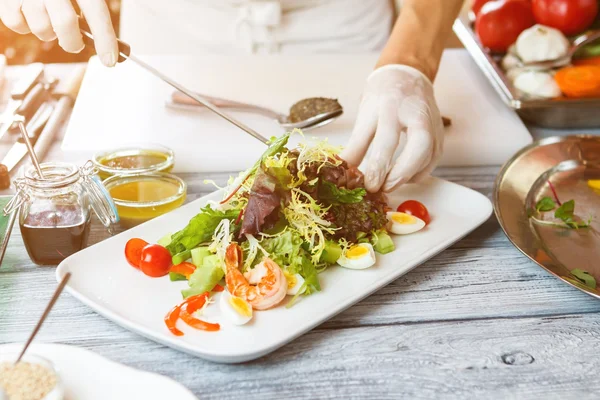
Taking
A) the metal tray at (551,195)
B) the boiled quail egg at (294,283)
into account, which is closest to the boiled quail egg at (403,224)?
the metal tray at (551,195)

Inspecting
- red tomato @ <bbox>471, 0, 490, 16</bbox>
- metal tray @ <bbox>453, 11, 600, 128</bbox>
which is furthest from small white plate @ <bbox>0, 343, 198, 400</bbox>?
red tomato @ <bbox>471, 0, 490, 16</bbox>

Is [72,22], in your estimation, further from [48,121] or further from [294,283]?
[294,283]

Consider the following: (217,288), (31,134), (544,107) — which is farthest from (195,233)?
→ (544,107)

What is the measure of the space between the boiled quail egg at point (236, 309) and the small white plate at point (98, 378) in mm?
242

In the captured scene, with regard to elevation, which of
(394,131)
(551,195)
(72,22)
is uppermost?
(72,22)

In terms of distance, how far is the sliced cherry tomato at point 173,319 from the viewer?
140 centimetres

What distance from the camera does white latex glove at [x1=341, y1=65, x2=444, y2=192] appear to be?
1908 mm

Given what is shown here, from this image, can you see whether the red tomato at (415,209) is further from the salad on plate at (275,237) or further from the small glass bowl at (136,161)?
the small glass bowl at (136,161)

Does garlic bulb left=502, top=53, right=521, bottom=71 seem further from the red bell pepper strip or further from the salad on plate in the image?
the red bell pepper strip

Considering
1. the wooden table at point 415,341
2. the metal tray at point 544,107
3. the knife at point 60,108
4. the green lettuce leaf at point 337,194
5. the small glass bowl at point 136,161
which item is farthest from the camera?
the metal tray at point 544,107

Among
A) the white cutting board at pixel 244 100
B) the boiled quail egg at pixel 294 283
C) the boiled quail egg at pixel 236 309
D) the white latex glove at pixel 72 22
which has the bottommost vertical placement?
the white cutting board at pixel 244 100

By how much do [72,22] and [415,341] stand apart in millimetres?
A: 1332

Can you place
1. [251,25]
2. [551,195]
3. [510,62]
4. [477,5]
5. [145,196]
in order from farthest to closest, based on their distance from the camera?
[477,5]
[251,25]
[510,62]
[551,195]
[145,196]

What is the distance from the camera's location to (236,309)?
1445 mm
